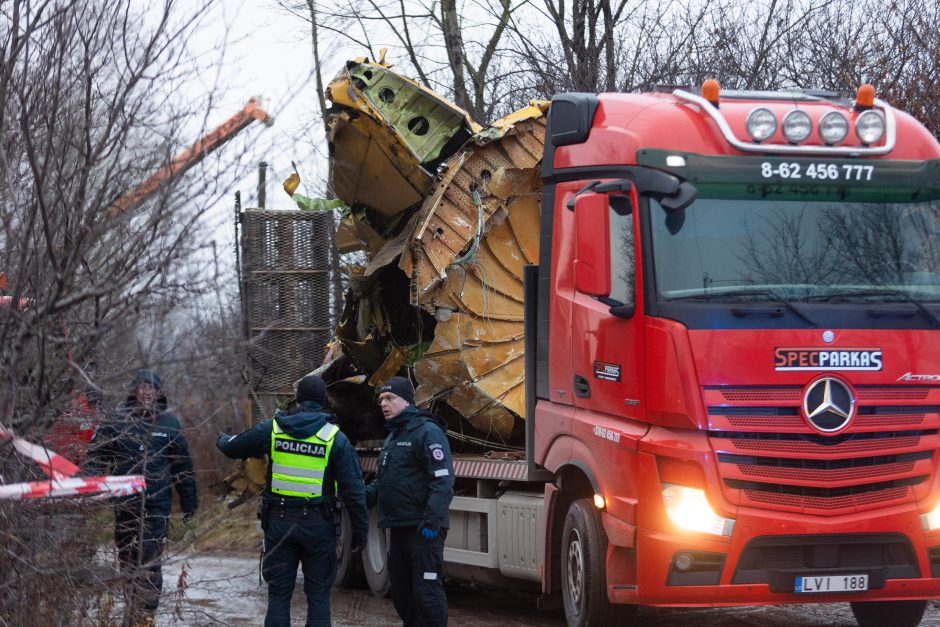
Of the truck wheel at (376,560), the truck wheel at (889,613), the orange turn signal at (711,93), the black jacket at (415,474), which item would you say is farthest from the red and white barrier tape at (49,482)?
the truck wheel at (376,560)

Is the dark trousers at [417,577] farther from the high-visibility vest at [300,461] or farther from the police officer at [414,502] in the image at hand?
the high-visibility vest at [300,461]

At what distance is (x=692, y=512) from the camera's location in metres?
6.52

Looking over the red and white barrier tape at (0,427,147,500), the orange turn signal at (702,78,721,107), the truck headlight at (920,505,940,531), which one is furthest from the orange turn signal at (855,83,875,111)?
the red and white barrier tape at (0,427,147,500)

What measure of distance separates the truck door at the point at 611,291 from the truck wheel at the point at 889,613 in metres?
2.00

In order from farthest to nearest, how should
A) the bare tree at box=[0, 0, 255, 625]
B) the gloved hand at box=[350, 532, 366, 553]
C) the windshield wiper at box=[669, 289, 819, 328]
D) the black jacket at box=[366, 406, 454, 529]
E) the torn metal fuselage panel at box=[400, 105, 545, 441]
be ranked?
1. the torn metal fuselage panel at box=[400, 105, 545, 441]
2. the gloved hand at box=[350, 532, 366, 553]
3. the black jacket at box=[366, 406, 454, 529]
4. the windshield wiper at box=[669, 289, 819, 328]
5. the bare tree at box=[0, 0, 255, 625]

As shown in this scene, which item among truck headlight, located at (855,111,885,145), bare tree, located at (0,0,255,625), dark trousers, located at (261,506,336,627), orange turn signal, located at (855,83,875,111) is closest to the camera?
bare tree, located at (0,0,255,625)

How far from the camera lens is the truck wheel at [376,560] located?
1078cm

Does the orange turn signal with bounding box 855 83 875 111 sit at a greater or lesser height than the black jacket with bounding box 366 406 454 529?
greater

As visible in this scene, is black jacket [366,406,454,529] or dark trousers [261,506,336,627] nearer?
dark trousers [261,506,336,627]

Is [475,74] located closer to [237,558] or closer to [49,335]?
[237,558]

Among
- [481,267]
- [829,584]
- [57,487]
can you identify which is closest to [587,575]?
[829,584]

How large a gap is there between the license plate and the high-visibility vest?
2.85 m

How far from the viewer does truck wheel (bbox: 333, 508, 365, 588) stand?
442 inches

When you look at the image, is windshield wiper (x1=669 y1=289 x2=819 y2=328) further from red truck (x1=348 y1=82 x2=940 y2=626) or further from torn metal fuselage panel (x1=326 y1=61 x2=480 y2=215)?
torn metal fuselage panel (x1=326 y1=61 x2=480 y2=215)
